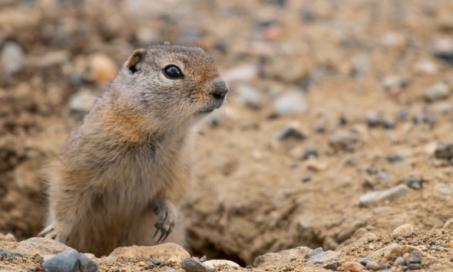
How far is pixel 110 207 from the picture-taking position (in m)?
5.44

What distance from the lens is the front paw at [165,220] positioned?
5.45 m

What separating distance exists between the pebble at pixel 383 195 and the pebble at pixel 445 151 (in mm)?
501

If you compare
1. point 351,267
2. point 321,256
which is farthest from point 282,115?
point 351,267

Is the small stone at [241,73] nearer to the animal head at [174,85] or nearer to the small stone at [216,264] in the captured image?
the animal head at [174,85]

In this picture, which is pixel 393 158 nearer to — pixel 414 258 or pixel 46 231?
pixel 414 258

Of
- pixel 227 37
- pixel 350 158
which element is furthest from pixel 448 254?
pixel 227 37

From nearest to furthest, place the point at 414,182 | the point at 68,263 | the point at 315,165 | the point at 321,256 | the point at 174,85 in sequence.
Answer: the point at 68,263 → the point at 321,256 → the point at 174,85 → the point at 414,182 → the point at 315,165

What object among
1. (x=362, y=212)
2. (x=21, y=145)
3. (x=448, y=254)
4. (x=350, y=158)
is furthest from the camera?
(x=21, y=145)

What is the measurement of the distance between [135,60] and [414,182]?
6.91 ft

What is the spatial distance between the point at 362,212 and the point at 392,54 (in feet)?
9.95

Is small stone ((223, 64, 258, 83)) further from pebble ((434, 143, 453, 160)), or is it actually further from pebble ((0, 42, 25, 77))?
pebble ((434, 143, 453, 160))

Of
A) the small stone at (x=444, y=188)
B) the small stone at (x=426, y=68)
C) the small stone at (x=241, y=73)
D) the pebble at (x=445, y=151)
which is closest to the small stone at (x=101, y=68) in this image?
the small stone at (x=241, y=73)

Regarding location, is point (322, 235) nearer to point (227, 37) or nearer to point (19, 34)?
point (227, 37)

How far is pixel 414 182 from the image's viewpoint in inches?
209
